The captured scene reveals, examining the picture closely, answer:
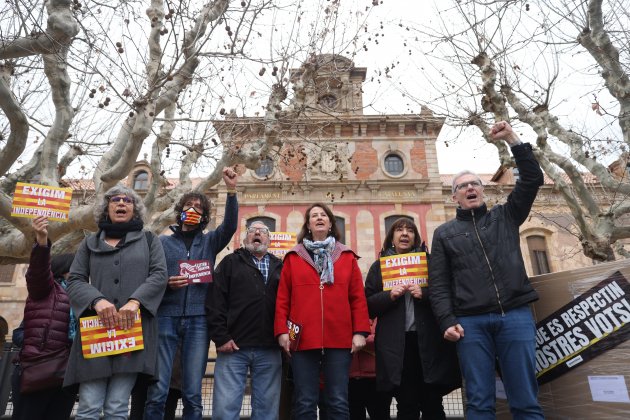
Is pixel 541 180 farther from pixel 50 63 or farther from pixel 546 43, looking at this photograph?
pixel 50 63

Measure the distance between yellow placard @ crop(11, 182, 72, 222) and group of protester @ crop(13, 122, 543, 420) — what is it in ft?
3.42

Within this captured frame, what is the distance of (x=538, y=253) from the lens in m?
18.5

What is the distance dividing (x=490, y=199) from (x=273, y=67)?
A: 12.4m

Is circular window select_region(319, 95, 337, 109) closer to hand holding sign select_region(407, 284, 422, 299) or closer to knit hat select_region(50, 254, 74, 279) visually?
hand holding sign select_region(407, 284, 422, 299)

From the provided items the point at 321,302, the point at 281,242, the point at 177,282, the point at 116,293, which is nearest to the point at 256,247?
the point at 177,282

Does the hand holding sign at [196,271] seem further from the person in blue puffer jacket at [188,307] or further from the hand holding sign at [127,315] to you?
the hand holding sign at [127,315]

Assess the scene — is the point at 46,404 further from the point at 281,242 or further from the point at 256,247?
the point at 281,242

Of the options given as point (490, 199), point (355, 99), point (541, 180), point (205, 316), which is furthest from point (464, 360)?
point (355, 99)

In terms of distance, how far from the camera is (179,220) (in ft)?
13.8

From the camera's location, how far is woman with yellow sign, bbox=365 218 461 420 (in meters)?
3.58

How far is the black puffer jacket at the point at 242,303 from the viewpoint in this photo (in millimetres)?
3691

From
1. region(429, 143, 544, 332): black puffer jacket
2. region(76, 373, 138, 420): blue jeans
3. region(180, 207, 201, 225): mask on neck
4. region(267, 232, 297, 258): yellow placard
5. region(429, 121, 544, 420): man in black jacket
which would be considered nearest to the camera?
region(76, 373, 138, 420): blue jeans

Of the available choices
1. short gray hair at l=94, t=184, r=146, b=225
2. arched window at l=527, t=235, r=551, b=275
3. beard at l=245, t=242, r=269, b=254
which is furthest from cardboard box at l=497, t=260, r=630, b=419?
arched window at l=527, t=235, r=551, b=275

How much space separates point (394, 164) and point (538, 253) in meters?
7.54
